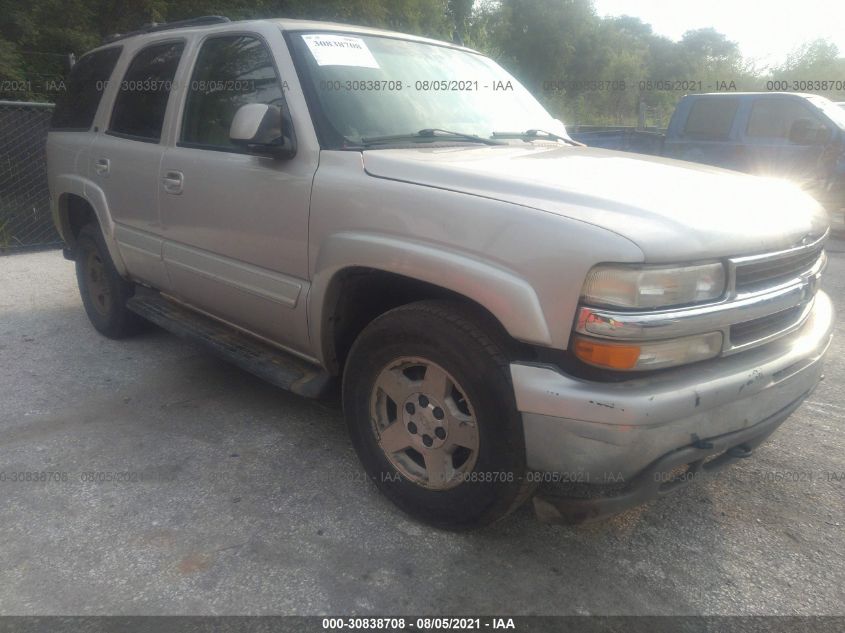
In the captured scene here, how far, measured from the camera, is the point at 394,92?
314cm

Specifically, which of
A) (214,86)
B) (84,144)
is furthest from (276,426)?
(84,144)

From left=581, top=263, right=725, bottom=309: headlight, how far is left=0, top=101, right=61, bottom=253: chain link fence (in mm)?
7847

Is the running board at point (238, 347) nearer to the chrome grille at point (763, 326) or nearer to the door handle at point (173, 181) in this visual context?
the door handle at point (173, 181)

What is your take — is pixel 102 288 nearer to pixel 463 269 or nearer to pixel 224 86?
pixel 224 86

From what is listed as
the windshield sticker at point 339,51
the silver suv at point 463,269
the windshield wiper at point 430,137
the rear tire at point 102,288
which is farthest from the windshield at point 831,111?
the rear tire at point 102,288

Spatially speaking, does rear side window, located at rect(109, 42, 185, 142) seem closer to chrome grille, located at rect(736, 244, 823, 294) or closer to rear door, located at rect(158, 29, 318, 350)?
rear door, located at rect(158, 29, 318, 350)

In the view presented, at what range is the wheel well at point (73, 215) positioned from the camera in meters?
4.81

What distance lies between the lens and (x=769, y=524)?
271cm

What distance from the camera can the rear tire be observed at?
4504 millimetres

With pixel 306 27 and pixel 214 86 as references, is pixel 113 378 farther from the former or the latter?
pixel 306 27

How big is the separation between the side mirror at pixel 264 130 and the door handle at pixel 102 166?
172 cm

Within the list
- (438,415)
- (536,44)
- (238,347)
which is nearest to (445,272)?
(438,415)

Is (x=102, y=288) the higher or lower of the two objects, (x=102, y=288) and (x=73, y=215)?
the lower

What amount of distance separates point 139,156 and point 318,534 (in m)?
2.46
